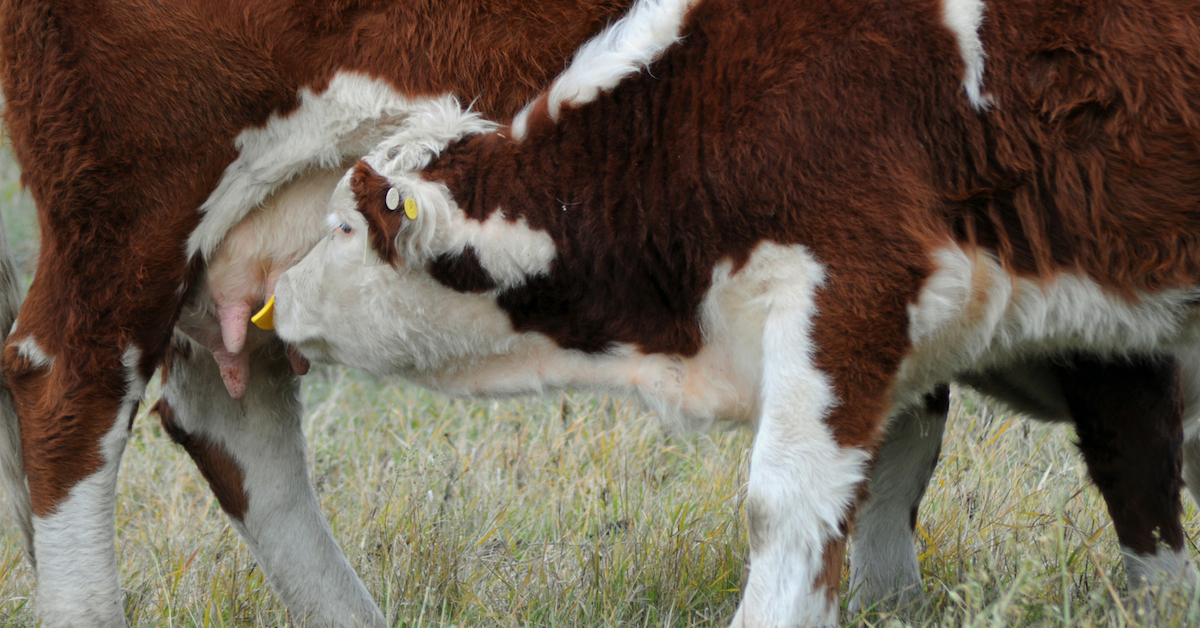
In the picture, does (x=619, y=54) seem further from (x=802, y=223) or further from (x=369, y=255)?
(x=369, y=255)

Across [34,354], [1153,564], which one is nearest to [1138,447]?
[1153,564]

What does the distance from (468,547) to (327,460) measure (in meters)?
1.30

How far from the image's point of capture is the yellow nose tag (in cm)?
320

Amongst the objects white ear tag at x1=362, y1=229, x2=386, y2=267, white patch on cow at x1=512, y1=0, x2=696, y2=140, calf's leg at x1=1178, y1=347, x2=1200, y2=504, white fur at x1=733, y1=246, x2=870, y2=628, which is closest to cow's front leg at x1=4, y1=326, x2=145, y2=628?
white ear tag at x1=362, y1=229, x2=386, y2=267

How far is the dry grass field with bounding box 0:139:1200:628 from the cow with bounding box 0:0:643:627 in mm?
468

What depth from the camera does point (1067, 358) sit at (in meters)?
3.04

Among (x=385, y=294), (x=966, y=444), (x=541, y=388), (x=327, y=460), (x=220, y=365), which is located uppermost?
(x=385, y=294)

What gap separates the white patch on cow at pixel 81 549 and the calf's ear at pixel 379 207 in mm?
831

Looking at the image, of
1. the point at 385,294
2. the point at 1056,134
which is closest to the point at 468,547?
the point at 385,294

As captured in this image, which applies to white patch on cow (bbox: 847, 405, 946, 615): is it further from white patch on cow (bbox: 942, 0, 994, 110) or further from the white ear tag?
the white ear tag

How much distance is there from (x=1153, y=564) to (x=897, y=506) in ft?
2.35

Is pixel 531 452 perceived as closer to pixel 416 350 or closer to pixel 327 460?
pixel 327 460

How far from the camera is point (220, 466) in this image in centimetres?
379

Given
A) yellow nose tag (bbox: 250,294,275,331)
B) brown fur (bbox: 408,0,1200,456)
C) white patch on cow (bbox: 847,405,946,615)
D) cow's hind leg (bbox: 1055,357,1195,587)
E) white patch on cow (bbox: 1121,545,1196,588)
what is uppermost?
brown fur (bbox: 408,0,1200,456)
